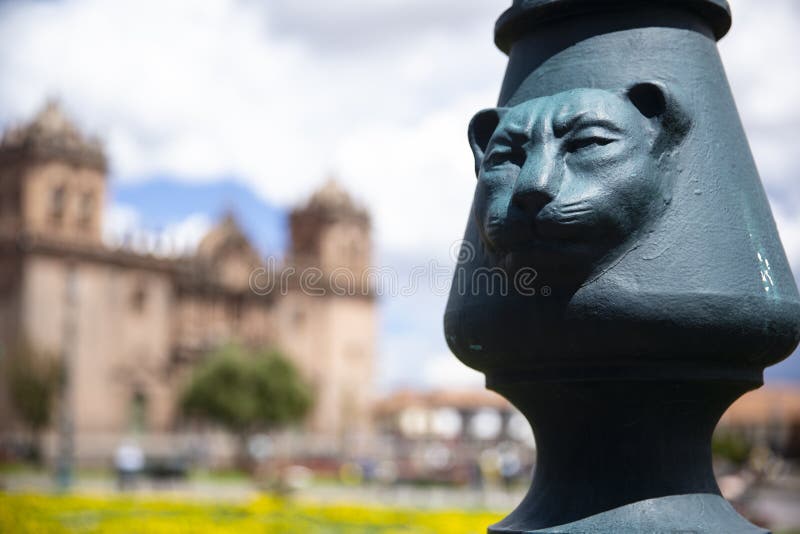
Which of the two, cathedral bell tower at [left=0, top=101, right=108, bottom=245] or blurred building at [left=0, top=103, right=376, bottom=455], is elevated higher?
cathedral bell tower at [left=0, top=101, right=108, bottom=245]

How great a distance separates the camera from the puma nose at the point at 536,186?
2.23 m

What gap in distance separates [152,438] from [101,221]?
868 centimetres

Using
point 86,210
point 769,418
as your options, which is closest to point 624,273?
point 86,210

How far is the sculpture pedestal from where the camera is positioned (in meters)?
2.34

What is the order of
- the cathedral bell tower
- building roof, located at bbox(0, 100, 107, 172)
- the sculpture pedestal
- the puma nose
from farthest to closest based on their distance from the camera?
building roof, located at bbox(0, 100, 107, 172)
the cathedral bell tower
the sculpture pedestal
the puma nose

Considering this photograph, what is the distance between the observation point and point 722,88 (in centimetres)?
260

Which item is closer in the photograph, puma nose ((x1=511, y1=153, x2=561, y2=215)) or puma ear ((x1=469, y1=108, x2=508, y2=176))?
puma nose ((x1=511, y1=153, x2=561, y2=215))

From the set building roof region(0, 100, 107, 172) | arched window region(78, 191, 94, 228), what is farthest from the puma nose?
arched window region(78, 191, 94, 228)

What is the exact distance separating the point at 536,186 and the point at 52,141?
3748 cm

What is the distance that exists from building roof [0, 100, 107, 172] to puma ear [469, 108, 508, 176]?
36.7 metres

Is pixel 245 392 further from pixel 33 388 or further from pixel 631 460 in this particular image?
pixel 631 460

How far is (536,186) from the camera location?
7.30 feet

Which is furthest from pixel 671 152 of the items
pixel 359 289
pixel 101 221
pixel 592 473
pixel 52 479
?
pixel 359 289

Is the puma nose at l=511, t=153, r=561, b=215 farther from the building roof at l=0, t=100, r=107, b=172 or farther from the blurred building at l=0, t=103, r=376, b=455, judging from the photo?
the building roof at l=0, t=100, r=107, b=172
